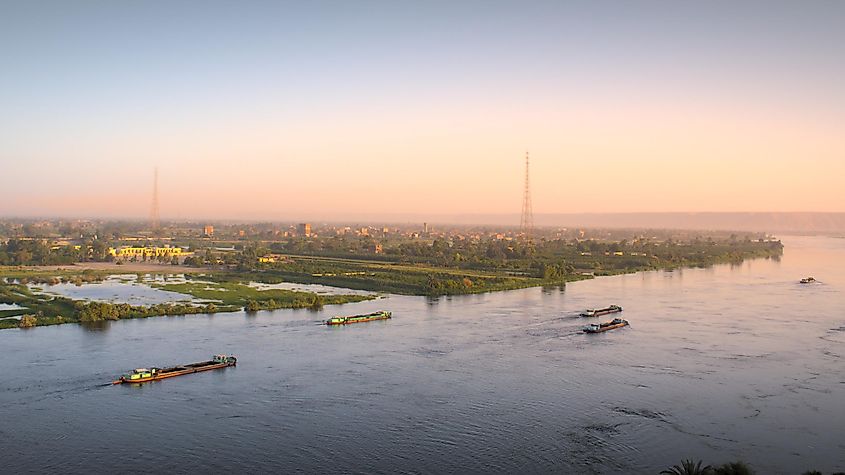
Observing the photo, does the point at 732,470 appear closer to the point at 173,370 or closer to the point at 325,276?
the point at 173,370

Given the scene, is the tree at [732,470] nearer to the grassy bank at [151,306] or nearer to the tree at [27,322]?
the grassy bank at [151,306]

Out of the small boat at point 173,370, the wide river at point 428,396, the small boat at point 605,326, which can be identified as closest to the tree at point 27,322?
the wide river at point 428,396

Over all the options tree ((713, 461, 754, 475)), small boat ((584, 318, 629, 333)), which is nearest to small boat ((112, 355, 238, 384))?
small boat ((584, 318, 629, 333))

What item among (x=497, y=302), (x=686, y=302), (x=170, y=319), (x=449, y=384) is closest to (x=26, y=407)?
(x=449, y=384)

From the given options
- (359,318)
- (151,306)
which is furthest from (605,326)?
(151,306)

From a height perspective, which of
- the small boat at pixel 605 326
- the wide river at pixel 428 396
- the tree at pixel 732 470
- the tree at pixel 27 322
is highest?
the tree at pixel 27 322

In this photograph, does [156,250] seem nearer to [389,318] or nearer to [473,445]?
[389,318]
